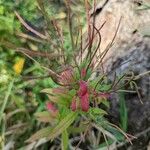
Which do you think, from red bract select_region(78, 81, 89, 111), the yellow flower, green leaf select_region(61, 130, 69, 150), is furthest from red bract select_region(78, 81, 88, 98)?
the yellow flower

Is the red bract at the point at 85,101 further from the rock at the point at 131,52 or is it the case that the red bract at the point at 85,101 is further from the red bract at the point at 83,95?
the rock at the point at 131,52

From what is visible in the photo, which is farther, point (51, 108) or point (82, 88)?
point (51, 108)

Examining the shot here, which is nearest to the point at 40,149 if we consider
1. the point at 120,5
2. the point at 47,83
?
the point at 47,83

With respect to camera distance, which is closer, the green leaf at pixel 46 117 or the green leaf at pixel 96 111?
the green leaf at pixel 96 111

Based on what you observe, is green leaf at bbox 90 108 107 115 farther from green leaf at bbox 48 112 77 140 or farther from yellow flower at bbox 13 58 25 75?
yellow flower at bbox 13 58 25 75

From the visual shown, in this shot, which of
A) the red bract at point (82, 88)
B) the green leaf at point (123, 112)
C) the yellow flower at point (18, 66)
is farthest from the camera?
the yellow flower at point (18, 66)

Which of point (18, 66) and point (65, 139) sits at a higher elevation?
point (18, 66)

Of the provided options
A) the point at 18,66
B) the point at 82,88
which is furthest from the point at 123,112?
the point at 18,66

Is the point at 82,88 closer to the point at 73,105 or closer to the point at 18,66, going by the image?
the point at 73,105

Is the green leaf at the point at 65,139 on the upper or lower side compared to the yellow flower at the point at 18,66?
lower

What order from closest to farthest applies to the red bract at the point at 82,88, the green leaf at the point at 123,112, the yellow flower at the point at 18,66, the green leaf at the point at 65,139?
the red bract at the point at 82,88 → the green leaf at the point at 65,139 → the green leaf at the point at 123,112 → the yellow flower at the point at 18,66

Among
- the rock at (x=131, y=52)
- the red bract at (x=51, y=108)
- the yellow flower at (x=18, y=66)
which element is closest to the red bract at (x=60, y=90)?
the red bract at (x=51, y=108)
